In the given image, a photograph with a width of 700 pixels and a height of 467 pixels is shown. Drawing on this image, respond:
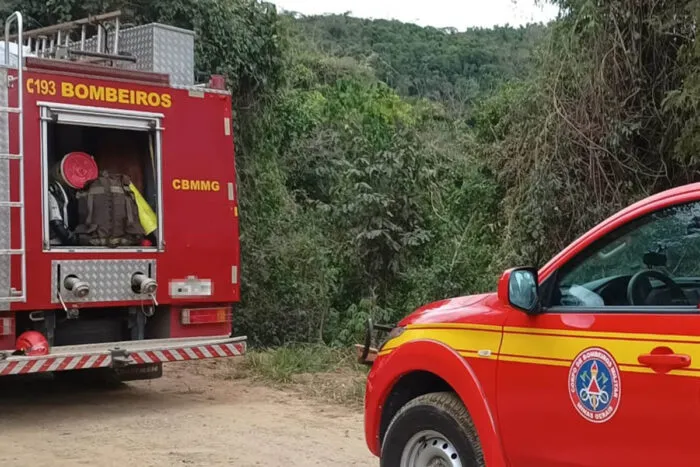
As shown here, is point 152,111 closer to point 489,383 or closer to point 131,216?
point 131,216

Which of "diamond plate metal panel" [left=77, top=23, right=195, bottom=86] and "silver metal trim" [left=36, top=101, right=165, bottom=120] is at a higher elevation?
"diamond plate metal panel" [left=77, top=23, right=195, bottom=86]

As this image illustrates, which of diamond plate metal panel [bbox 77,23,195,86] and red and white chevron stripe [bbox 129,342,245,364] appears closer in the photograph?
red and white chevron stripe [bbox 129,342,245,364]

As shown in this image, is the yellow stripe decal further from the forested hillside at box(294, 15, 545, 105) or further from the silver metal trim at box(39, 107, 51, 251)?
the forested hillside at box(294, 15, 545, 105)

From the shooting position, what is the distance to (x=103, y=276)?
26.6 feet

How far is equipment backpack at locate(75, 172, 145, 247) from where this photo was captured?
8.33 meters

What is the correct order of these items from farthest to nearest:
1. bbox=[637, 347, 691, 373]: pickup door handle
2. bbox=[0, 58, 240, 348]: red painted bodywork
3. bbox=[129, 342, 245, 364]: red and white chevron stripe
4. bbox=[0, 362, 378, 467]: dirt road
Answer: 1. bbox=[129, 342, 245, 364]: red and white chevron stripe
2. bbox=[0, 58, 240, 348]: red painted bodywork
3. bbox=[0, 362, 378, 467]: dirt road
4. bbox=[637, 347, 691, 373]: pickup door handle

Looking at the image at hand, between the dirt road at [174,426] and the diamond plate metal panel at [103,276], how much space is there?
1.06 metres

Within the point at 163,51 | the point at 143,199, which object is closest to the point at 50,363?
the point at 143,199

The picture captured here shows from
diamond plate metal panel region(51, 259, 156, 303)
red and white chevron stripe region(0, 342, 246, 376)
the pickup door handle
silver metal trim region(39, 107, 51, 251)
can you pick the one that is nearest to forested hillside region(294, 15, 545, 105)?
red and white chevron stripe region(0, 342, 246, 376)

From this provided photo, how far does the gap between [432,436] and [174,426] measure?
3.58 metres

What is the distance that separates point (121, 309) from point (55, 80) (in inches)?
87.2

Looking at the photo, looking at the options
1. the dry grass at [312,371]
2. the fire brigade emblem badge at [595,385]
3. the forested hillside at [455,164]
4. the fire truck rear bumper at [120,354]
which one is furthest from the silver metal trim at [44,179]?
the fire brigade emblem badge at [595,385]

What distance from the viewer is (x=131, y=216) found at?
852 cm

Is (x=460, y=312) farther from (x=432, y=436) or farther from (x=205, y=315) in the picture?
(x=205, y=315)
